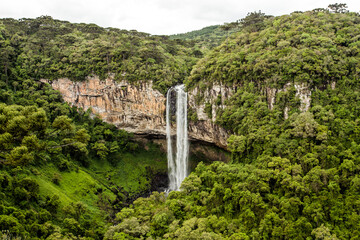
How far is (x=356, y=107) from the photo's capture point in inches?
982

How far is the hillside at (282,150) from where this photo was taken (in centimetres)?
2072

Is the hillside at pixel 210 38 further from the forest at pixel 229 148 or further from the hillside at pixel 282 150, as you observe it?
the hillside at pixel 282 150

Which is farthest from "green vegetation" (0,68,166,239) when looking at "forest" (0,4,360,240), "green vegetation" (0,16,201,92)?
"green vegetation" (0,16,201,92)

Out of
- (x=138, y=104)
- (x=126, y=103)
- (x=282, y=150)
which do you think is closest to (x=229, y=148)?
(x=282, y=150)

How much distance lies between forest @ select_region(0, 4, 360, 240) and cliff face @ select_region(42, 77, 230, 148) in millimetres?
→ 1284

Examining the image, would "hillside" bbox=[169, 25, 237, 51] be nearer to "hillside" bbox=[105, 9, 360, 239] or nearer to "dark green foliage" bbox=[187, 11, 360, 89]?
"dark green foliage" bbox=[187, 11, 360, 89]

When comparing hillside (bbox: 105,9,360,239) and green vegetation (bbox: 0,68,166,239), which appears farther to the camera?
hillside (bbox: 105,9,360,239)

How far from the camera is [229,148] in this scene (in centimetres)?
2989

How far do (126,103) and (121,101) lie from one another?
2.73 feet

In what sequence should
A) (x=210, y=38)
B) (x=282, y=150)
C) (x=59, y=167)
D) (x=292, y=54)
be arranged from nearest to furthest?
(x=282, y=150)
(x=292, y=54)
(x=59, y=167)
(x=210, y=38)

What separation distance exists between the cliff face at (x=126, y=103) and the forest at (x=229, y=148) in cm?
128

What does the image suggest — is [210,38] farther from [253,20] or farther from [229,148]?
[229,148]

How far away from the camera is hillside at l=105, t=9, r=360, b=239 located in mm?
20719

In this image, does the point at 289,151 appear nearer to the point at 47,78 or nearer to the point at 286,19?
the point at 286,19
